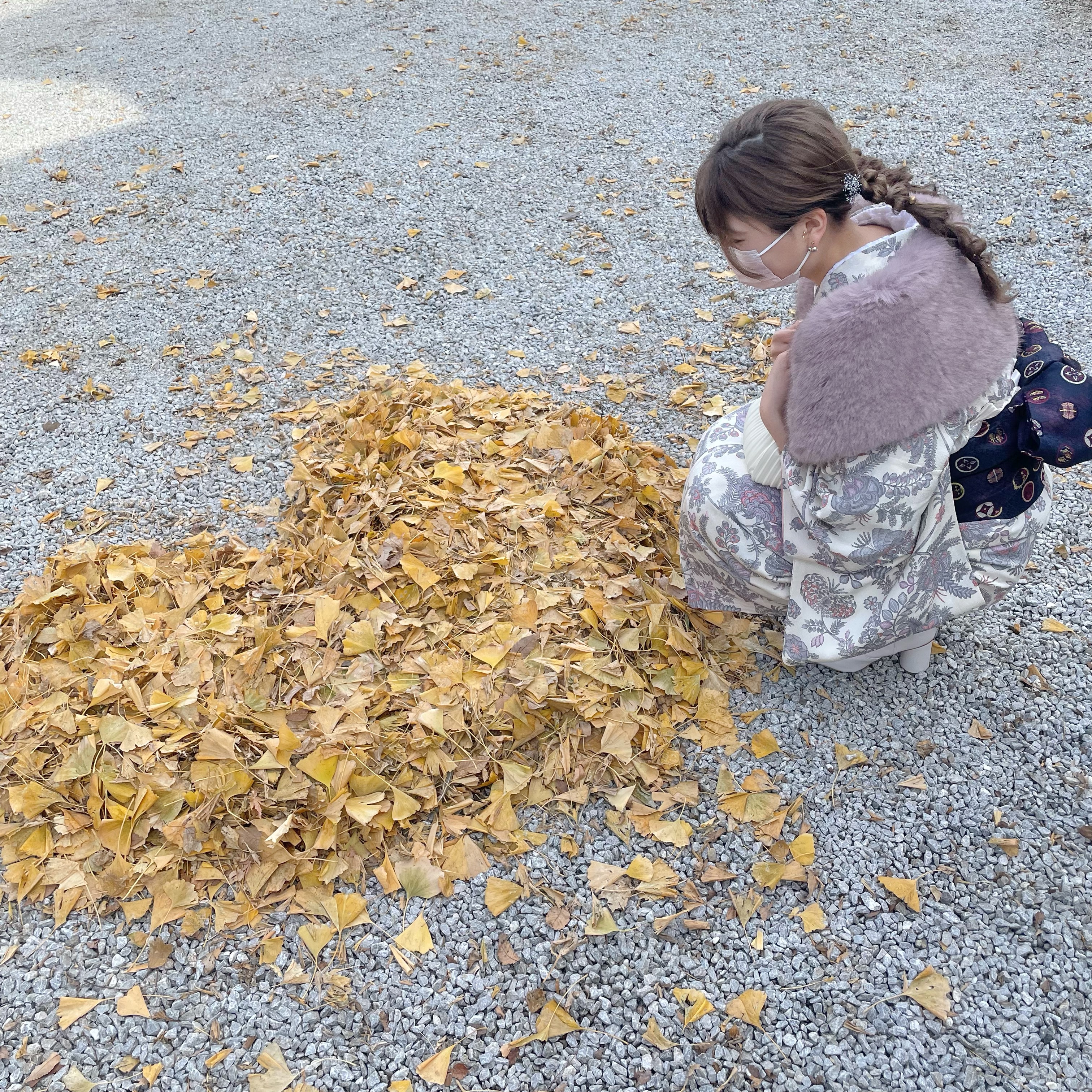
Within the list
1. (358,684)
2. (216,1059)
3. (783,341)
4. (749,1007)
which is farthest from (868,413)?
(216,1059)

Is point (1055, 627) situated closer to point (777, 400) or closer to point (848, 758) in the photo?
point (848, 758)

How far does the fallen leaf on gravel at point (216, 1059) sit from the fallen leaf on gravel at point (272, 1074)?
7 cm

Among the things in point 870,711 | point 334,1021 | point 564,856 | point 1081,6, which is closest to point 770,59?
point 1081,6

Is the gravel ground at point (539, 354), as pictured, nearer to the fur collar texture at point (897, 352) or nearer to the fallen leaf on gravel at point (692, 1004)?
the fallen leaf on gravel at point (692, 1004)

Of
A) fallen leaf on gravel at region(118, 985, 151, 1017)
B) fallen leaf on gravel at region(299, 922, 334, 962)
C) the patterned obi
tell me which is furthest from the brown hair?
fallen leaf on gravel at region(118, 985, 151, 1017)

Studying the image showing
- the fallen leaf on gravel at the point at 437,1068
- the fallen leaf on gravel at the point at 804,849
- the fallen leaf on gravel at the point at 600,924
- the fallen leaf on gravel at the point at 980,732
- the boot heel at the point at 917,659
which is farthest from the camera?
the boot heel at the point at 917,659

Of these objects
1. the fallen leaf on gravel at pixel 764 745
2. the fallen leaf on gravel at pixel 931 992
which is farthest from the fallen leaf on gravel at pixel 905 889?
the fallen leaf on gravel at pixel 764 745

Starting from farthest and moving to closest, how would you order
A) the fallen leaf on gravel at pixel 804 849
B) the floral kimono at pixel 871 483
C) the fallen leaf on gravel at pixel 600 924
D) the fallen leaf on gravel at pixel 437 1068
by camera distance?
1. the fallen leaf on gravel at pixel 804 849
2. the fallen leaf on gravel at pixel 600 924
3. the floral kimono at pixel 871 483
4. the fallen leaf on gravel at pixel 437 1068

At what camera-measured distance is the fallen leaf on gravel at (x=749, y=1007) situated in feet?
5.92

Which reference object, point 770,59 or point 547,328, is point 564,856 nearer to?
point 547,328

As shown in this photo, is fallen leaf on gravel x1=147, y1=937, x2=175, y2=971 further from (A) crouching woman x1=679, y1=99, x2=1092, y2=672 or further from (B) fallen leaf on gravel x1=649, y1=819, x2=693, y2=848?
(A) crouching woman x1=679, y1=99, x2=1092, y2=672

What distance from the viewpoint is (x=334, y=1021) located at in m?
1.85

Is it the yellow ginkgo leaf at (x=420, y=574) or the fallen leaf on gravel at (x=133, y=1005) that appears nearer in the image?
the fallen leaf on gravel at (x=133, y=1005)

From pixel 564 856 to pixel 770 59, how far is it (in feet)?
20.9
